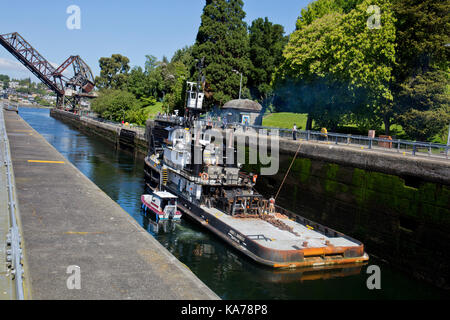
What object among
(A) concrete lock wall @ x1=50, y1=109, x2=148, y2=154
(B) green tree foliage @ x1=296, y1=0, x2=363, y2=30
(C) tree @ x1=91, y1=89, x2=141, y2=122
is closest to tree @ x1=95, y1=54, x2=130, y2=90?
(A) concrete lock wall @ x1=50, y1=109, x2=148, y2=154

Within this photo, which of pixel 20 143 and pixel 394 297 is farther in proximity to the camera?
pixel 20 143

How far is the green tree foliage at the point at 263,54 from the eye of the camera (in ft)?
218

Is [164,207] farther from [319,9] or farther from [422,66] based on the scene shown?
[319,9]

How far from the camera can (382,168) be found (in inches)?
789

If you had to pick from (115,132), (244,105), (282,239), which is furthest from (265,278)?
(115,132)

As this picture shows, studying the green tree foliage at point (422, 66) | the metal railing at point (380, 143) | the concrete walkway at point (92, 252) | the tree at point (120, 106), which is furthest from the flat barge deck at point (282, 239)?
the tree at point (120, 106)

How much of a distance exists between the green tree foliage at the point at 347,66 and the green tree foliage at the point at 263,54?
26.3 m

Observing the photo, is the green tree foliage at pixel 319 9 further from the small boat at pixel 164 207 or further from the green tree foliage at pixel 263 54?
the small boat at pixel 164 207

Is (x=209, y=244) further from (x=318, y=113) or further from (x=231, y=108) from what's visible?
(x=231, y=108)

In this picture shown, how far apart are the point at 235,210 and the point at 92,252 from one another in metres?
10.5

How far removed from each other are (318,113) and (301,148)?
38.5 ft

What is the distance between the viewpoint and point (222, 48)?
179ft

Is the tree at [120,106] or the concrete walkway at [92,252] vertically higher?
the tree at [120,106]
